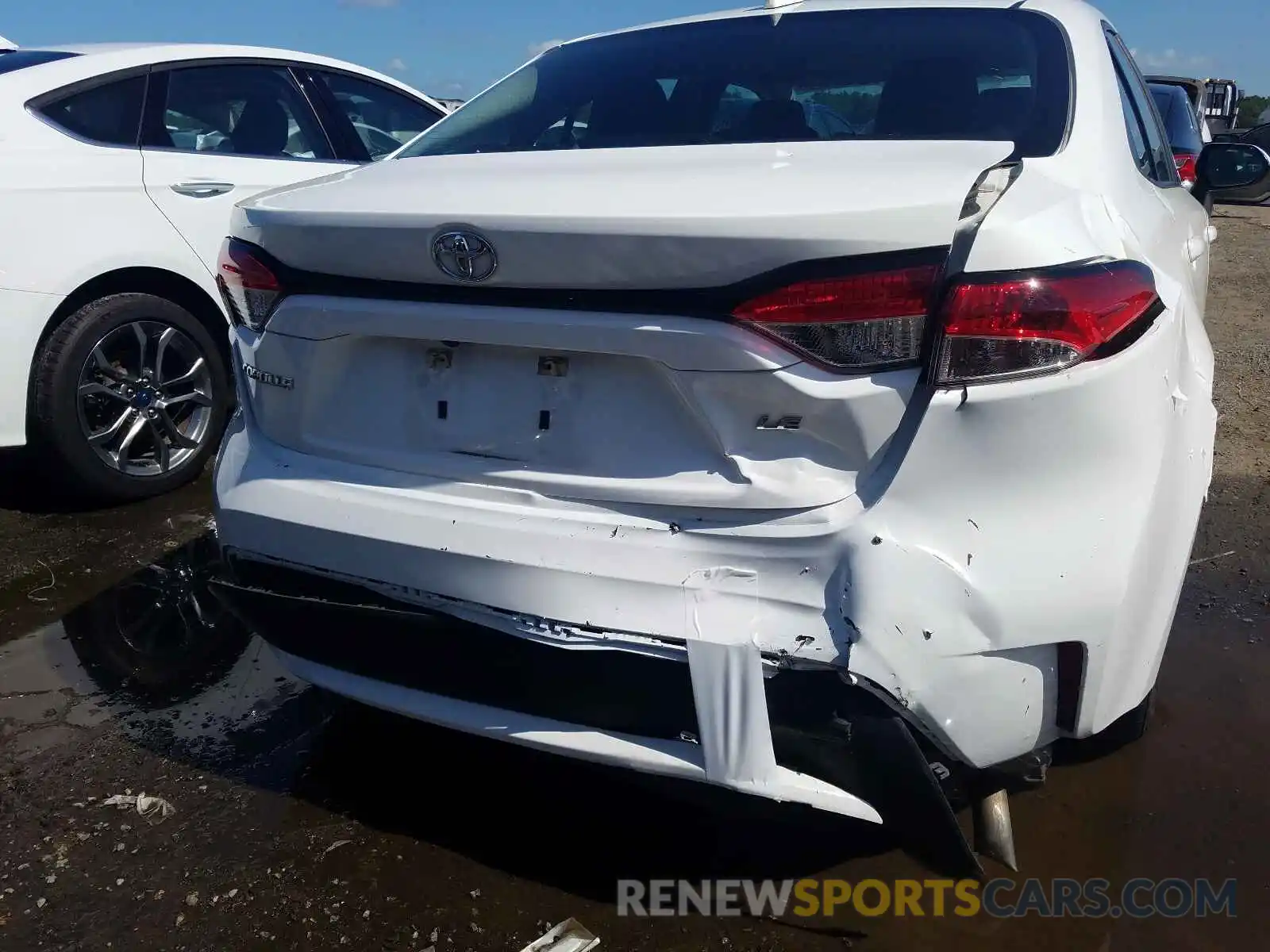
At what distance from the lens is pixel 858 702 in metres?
1.58

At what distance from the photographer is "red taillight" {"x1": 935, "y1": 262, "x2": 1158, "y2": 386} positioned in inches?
59.7

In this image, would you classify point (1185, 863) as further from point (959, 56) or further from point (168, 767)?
point (168, 767)

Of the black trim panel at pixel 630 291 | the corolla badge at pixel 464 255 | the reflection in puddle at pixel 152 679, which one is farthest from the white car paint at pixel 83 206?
the corolla badge at pixel 464 255

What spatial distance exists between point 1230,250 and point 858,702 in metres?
11.0

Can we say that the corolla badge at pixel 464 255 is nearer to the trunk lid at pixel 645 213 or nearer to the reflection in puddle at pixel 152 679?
the trunk lid at pixel 645 213

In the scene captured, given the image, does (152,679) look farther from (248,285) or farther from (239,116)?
(239,116)

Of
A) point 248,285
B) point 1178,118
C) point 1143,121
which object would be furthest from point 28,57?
point 1178,118

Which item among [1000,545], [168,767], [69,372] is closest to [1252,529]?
[1000,545]

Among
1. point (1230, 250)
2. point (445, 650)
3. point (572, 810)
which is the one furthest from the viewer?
point (1230, 250)

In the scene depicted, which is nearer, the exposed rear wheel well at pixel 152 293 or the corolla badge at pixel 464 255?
the corolla badge at pixel 464 255

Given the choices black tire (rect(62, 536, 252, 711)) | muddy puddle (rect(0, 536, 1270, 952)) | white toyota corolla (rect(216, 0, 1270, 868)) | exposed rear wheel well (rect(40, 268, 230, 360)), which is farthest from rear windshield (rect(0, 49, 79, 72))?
white toyota corolla (rect(216, 0, 1270, 868))

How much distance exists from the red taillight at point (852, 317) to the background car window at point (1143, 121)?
115cm

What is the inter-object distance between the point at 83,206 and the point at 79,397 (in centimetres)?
66

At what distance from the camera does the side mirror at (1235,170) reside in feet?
11.3
